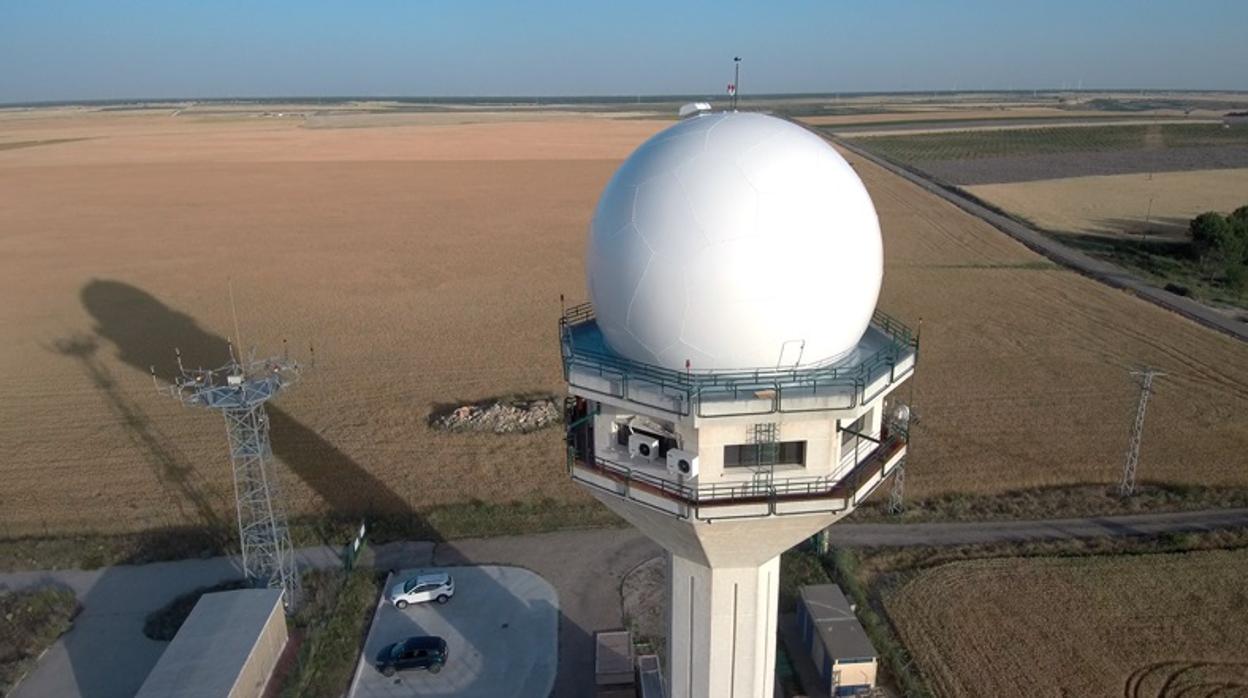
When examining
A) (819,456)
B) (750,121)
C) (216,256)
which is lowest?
(216,256)

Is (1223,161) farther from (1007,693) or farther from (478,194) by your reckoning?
(1007,693)

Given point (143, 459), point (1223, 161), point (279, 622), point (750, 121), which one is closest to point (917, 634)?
point (750, 121)

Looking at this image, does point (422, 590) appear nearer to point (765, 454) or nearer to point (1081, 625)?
point (765, 454)

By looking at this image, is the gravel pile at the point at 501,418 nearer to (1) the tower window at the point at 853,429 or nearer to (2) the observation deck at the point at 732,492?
(2) the observation deck at the point at 732,492

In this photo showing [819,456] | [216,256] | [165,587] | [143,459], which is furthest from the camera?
[216,256]

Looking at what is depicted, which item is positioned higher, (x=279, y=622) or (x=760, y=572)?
(x=760, y=572)

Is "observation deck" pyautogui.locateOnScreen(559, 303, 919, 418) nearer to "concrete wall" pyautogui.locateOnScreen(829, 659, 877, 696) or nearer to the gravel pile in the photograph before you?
"concrete wall" pyautogui.locateOnScreen(829, 659, 877, 696)

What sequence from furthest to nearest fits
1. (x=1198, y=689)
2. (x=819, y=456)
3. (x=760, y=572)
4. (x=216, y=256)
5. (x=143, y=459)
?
(x=216, y=256)
(x=143, y=459)
(x=1198, y=689)
(x=760, y=572)
(x=819, y=456)

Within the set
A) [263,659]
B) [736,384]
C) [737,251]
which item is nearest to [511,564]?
[263,659]
